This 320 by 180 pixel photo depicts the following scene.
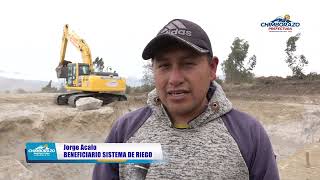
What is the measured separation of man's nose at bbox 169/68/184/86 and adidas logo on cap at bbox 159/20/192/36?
5.8 inches

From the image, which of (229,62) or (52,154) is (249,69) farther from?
(52,154)

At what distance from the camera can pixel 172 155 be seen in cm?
142

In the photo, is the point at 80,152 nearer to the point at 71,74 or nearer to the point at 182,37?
the point at 182,37

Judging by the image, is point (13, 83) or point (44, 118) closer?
point (44, 118)

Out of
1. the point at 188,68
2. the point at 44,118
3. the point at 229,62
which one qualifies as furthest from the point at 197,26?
the point at 229,62

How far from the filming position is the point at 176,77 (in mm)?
1431

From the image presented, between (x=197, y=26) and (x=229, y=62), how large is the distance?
2683cm

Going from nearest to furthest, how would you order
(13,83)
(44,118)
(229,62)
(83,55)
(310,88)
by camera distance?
(44,118), (83,55), (310,88), (13,83), (229,62)

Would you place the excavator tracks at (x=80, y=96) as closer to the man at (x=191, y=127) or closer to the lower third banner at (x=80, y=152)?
the man at (x=191, y=127)

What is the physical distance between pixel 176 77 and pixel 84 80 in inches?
548

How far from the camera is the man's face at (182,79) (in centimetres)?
144

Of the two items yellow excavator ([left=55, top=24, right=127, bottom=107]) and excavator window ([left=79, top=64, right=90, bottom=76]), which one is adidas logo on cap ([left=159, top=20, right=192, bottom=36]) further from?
excavator window ([left=79, top=64, right=90, bottom=76])

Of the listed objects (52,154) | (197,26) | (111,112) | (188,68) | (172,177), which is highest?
(197,26)

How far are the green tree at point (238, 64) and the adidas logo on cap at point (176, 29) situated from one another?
1005 inches
